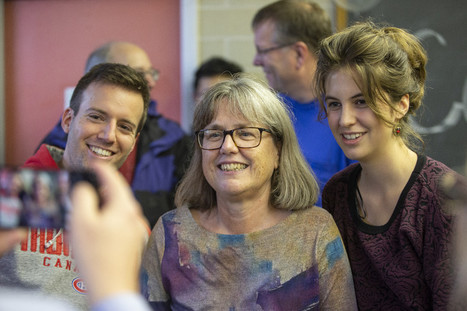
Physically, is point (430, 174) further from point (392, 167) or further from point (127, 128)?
point (127, 128)

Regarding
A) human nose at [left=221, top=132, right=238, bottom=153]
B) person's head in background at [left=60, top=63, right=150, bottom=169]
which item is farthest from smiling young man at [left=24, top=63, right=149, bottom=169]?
human nose at [left=221, top=132, right=238, bottom=153]

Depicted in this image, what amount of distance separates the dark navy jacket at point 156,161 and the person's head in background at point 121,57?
219mm

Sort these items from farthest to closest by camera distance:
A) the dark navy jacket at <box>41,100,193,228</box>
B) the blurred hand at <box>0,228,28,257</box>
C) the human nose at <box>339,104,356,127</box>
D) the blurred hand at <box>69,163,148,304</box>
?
the dark navy jacket at <box>41,100,193,228</box>
the human nose at <box>339,104,356,127</box>
the blurred hand at <box>0,228,28,257</box>
the blurred hand at <box>69,163,148,304</box>

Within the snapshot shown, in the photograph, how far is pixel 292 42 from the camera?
2521 millimetres

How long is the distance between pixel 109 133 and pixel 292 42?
3.83 feet

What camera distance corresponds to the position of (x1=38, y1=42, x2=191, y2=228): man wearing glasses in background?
2.35 m

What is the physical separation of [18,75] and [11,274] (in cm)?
201

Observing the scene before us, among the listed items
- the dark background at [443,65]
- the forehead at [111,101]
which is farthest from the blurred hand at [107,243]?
the dark background at [443,65]

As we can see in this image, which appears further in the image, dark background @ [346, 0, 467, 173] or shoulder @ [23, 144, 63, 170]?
dark background @ [346, 0, 467, 173]

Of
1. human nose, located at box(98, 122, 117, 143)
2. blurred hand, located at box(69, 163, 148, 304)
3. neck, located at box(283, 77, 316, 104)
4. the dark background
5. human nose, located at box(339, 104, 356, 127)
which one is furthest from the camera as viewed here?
the dark background

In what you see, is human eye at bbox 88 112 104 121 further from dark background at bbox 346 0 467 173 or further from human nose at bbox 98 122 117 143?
dark background at bbox 346 0 467 173

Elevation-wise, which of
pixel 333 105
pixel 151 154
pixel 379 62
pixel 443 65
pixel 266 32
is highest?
pixel 266 32

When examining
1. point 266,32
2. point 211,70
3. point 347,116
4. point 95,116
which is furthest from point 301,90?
point 95,116

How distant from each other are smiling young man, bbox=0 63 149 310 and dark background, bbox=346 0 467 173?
166cm
